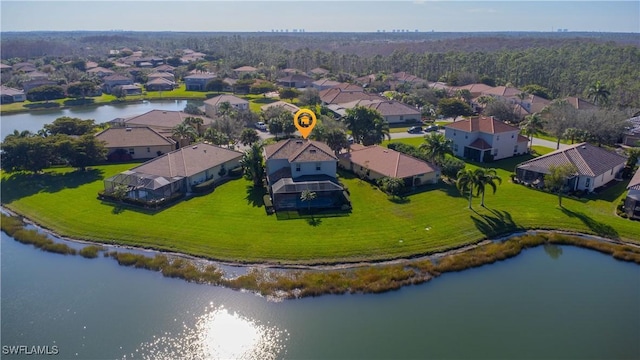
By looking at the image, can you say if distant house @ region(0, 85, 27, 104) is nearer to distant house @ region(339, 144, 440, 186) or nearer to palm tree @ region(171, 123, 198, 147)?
palm tree @ region(171, 123, 198, 147)

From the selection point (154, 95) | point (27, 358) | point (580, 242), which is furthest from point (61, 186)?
point (154, 95)

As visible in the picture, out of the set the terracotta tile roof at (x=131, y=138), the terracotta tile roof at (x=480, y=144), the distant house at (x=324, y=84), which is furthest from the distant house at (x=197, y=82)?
the terracotta tile roof at (x=480, y=144)

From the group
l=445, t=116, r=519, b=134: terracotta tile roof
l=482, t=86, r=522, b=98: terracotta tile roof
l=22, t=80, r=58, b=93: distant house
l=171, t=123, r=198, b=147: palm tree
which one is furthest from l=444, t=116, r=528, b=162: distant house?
l=22, t=80, r=58, b=93: distant house

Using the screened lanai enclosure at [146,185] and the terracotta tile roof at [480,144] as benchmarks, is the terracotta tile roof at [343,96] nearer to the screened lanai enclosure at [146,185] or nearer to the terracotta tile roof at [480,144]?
the terracotta tile roof at [480,144]

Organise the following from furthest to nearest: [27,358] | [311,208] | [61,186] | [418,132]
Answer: [418,132], [61,186], [311,208], [27,358]

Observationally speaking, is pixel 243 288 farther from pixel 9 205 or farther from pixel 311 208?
pixel 9 205
